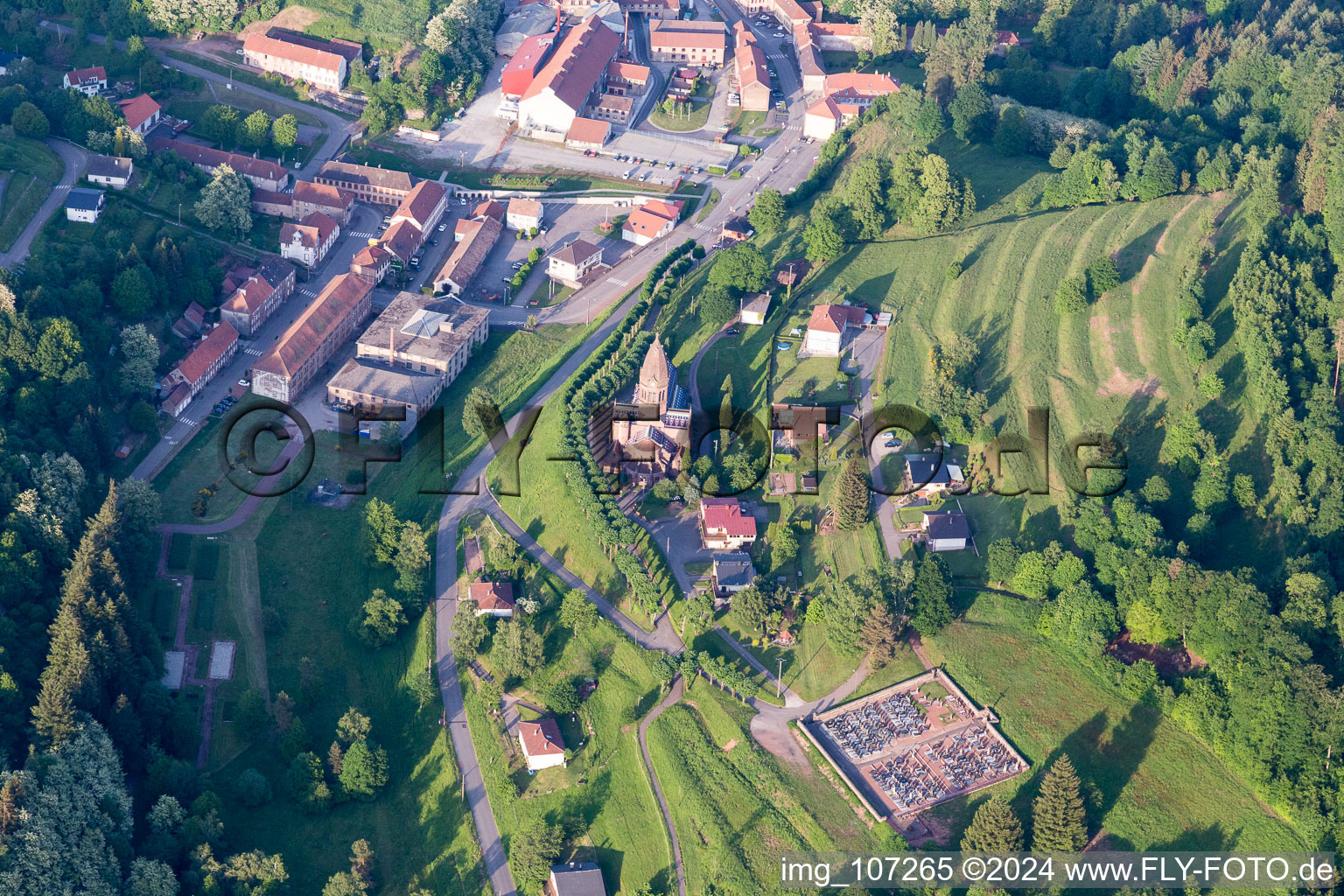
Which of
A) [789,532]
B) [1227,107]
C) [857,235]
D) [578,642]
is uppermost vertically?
[1227,107]

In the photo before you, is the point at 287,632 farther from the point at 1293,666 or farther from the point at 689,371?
the point at 1293,666

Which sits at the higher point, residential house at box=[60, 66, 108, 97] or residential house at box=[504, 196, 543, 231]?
residential house at box=[60, 66, 108, 97]

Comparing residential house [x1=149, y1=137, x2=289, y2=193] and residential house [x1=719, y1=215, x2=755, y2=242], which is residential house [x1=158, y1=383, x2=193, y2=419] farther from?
residential house [x1=719, y1=215, x2=755, y2=242]

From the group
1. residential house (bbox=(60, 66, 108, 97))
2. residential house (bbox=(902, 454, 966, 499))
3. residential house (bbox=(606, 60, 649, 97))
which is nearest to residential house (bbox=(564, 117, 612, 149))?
residential house (bbox=(606, 60, 649, 97))

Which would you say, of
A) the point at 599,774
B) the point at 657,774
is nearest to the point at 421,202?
the point at 599,774

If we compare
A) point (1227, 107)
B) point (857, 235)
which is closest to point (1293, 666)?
point (857, 235)

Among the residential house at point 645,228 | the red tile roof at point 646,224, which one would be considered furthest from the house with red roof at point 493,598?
the red tile roof at point 646,224

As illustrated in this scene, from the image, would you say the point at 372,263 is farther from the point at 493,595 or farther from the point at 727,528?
the point at 727,528
